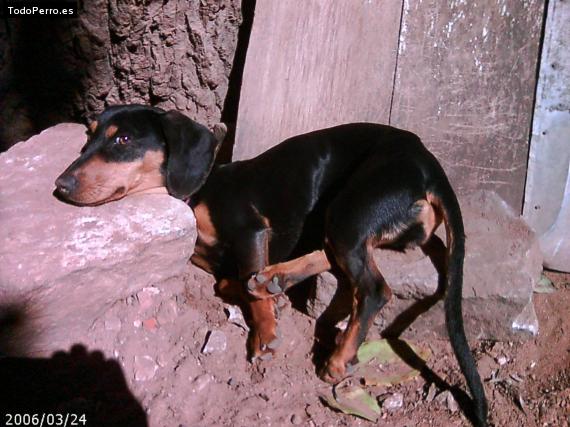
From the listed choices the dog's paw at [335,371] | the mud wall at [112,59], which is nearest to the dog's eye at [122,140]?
the mud wall at [112,59]

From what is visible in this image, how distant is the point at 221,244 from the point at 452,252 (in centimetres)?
121

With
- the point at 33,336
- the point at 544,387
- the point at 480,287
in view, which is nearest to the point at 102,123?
the point at 33,336

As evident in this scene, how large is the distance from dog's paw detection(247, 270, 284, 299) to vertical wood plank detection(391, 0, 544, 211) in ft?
4.41

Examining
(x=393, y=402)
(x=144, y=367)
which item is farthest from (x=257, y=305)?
(x=393, y=402)

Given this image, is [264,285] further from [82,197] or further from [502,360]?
[502,360]

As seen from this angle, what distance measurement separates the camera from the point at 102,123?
348cm

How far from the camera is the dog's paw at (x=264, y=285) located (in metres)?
3.37

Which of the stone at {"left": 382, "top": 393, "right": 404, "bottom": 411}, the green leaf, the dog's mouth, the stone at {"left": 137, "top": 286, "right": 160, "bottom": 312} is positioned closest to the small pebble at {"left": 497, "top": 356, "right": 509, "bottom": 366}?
the stone at {"left": 382, "top": 393, "right": 404, "bottom": 411}

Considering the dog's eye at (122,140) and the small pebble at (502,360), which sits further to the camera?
the dog's eye at (122,140)

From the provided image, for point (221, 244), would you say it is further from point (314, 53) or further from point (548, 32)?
point (548, 32)

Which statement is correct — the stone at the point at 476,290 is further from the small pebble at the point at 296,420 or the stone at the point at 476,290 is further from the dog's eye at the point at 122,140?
the dog's eye at the point at 122,140

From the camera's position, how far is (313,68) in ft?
13.7

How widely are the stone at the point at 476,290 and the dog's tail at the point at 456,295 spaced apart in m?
0.27

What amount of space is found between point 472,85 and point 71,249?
247 cm
